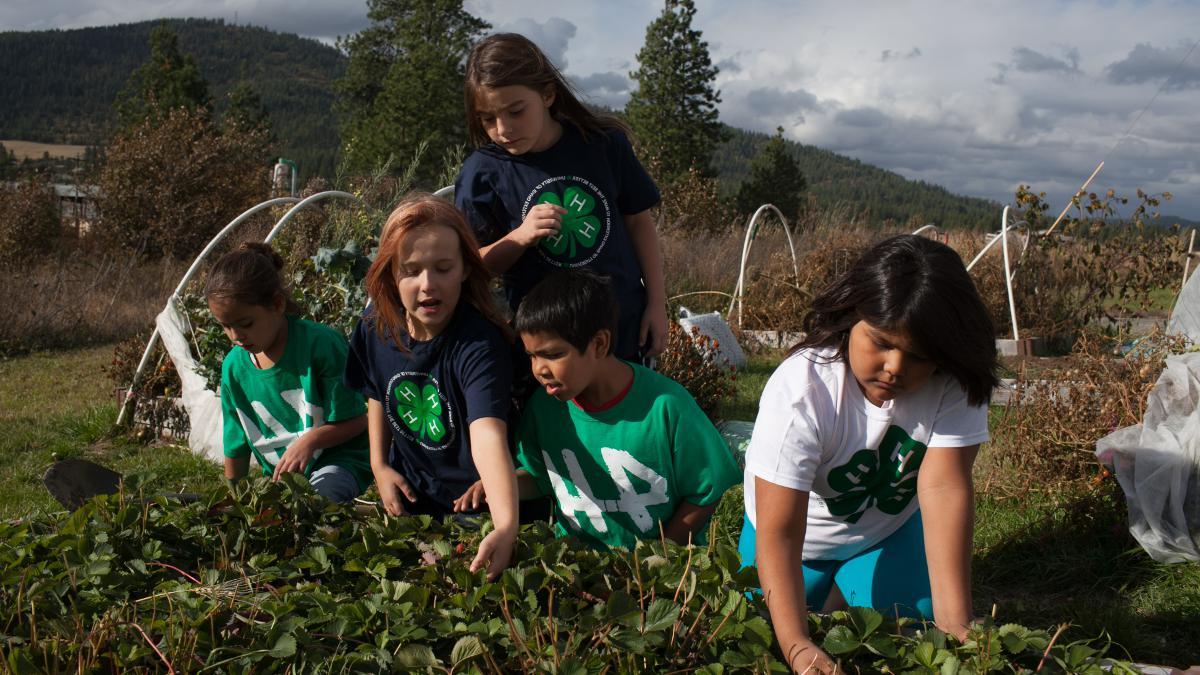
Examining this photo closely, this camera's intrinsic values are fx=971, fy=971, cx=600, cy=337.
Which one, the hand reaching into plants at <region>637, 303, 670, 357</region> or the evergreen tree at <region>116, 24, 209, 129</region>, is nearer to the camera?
the hand reaching into plants at <region>637, 303, 670, 357</region>

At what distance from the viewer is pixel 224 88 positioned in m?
112

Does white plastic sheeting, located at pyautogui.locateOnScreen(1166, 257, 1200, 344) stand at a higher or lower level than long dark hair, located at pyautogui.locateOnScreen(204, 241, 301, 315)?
lower

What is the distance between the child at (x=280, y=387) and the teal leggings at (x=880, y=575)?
1.42 meters

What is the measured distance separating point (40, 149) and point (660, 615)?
95.5 meters

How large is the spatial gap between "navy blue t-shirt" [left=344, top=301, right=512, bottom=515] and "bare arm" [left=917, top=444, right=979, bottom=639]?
1.03 meters

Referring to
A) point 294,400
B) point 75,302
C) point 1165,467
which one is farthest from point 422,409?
point 75,302

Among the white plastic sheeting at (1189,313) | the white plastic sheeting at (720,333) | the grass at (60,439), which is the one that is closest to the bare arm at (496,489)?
the grass at (60,439)

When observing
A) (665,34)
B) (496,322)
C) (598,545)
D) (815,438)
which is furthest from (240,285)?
(665,34)

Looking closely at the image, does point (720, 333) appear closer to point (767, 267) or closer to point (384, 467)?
point (767, 267)

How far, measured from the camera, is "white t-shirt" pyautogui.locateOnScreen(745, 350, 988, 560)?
2006 millimetres

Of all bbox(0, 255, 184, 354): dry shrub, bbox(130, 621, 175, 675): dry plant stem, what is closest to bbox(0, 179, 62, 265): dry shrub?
bbox(0, 255, 184, 354): dry shrub

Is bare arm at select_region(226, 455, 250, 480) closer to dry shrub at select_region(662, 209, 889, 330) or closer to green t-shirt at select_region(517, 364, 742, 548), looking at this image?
green t-shirt at select_region(517, 364, 742, 548)

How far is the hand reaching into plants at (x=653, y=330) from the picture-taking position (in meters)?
3.02

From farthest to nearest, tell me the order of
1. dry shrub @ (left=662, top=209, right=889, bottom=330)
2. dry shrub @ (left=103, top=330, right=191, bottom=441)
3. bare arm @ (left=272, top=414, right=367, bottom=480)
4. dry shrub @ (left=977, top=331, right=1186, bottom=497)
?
dry shrub @ (left=662, top=209, right=889, bottom=330)
dry shrub @ (left=103, top=330, right=191, bottom=441)
dry shrub @ (left=977, top=331, right=1186, bottom=497)
bare arm @ (left=272, top=414, right=367, bottom=480)
